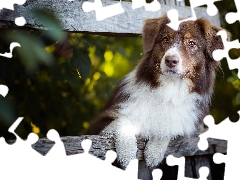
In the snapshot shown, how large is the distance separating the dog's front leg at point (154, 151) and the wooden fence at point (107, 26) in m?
0.03

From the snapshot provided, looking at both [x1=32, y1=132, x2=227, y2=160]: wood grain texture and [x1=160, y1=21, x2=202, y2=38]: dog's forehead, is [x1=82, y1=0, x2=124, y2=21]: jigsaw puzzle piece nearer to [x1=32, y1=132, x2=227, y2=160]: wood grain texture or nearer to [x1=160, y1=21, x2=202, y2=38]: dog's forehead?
[x1=160, y1=21, x2=202, y2=38]: dog's forehead

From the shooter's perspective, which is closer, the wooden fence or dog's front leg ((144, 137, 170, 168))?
the wooden fence

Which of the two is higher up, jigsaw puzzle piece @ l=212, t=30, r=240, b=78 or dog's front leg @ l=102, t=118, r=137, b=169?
jigsaw puzzle piece @ l=212, t=30, r=240, b=78

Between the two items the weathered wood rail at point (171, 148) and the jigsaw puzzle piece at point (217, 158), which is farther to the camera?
the jigsaw puzzle piece at point (217, 158)

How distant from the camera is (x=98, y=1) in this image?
1.98 meters

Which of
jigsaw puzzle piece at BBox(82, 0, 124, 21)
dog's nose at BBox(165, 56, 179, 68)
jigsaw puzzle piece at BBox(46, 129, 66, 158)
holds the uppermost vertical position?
jigsaw puzzle piece at BBox(82, 0, 124, 21)

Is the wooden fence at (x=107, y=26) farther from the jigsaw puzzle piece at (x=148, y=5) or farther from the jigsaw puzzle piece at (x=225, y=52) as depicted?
the jigsaw puzzle piece at (x=225, y=52)

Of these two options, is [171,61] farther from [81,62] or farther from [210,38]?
[81,62]

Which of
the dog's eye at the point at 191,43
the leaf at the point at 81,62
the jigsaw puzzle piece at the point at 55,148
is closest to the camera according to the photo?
the jigsaw puzzle piece at the point at 55,148

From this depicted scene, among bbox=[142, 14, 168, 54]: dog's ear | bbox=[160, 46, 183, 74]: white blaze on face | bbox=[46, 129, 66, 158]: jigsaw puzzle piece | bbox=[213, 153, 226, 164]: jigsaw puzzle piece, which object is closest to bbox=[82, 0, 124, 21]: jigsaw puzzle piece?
bbox=[142, 14, 168, 54]: dog's ear

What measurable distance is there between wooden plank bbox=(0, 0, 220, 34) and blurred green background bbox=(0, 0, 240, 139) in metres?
0.06

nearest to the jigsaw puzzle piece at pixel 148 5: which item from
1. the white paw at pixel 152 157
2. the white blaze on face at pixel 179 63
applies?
the white blaze on face at pixel 179 63

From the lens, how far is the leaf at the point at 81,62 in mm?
2227

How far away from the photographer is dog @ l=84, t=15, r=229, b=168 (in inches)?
80.5
